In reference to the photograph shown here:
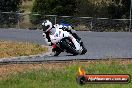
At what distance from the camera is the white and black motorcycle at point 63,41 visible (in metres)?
16.5

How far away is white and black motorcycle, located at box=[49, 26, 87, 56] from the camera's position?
54.3 feet

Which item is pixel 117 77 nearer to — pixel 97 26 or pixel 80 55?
pixel 80 55

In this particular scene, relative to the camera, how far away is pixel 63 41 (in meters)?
16.8

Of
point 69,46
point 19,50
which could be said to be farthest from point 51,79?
point 19,50

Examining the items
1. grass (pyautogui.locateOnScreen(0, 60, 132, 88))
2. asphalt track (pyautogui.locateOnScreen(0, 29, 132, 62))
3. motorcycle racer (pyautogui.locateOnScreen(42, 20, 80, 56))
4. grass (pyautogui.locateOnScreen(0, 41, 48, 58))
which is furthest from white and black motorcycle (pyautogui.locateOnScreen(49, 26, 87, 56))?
grass (pyautogui.locateOnScreen(0, 60, 132, 88))

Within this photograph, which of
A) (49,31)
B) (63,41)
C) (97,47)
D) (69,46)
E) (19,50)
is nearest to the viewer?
(49,31)

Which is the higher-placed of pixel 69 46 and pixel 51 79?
pixel 51 79

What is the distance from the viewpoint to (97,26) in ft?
123

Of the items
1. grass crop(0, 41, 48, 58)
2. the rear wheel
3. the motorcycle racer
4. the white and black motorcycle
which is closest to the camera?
the motorcycle racer

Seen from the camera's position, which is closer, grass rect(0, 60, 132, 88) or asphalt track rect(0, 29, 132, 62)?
grass rect(0, 60, 132, 88)

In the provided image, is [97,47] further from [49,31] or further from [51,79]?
[51,79]

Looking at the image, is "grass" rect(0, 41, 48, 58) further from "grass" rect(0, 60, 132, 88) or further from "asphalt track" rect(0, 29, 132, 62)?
"grass" rect(0, 60, 132, 88)

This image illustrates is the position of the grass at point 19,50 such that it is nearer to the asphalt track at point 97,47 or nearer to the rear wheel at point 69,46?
the asphalt track at point 97,47

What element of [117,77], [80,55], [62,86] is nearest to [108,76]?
[117,77]
